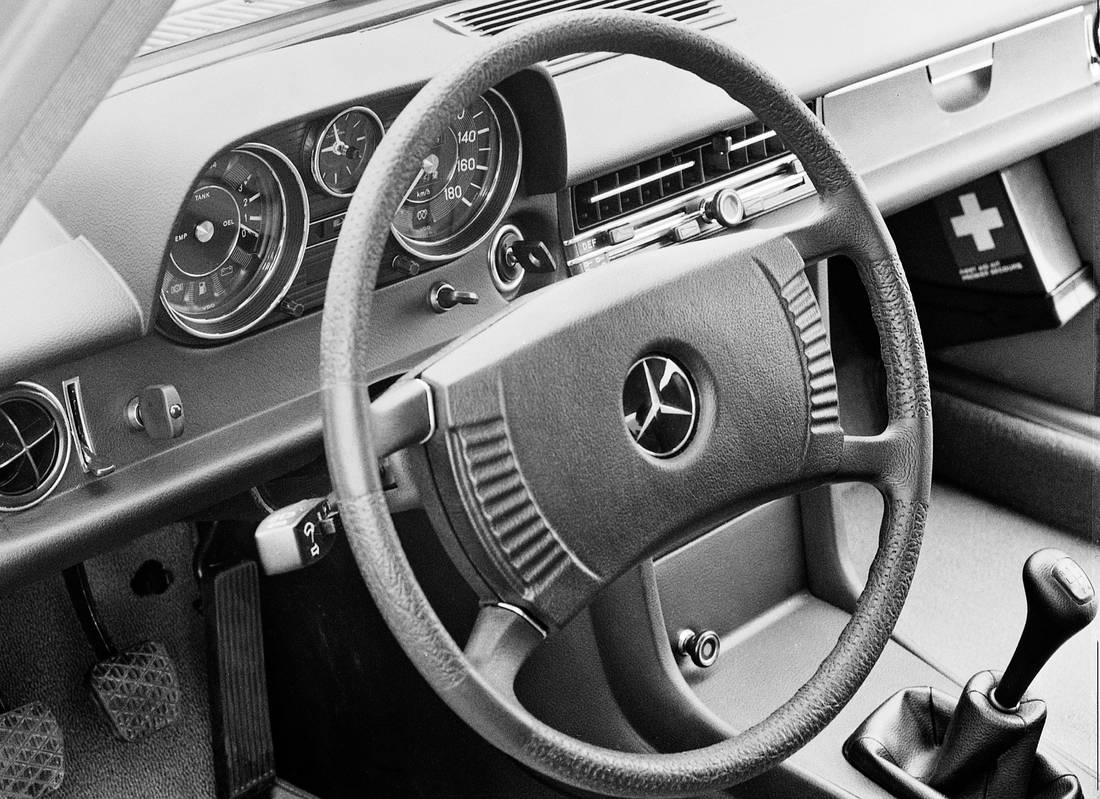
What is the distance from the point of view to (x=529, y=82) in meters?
1.32

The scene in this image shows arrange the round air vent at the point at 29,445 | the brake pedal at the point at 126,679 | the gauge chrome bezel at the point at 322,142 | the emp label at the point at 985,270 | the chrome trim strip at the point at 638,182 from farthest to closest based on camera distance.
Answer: the emp label at the point at 985,270
the brake pedal at the point at 126,679
the chrome trim strip at the point at 638,182
the gauge chrome bezel at the point at 322,142
the round air vent at the point at 29,445

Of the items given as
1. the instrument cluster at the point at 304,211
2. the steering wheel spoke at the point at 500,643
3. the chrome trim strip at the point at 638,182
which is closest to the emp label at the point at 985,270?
the chrome trim strip at the point at 638,182

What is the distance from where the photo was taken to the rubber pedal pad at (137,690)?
1.81 m

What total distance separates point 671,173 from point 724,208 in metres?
0.08

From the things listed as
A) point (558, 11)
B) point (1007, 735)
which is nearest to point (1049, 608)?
point (1007, 735)

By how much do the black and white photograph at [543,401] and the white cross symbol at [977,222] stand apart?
0.01 meters

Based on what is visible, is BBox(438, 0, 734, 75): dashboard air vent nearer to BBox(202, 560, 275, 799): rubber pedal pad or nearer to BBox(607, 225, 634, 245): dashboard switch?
BBox(607, 225, 634, 245): dashboard switch

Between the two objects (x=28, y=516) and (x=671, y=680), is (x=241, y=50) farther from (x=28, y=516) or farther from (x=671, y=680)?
(x=671, y=680)

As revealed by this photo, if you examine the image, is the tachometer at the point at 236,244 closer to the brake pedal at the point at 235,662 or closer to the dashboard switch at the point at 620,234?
the dashboard switch at the point at 620,234

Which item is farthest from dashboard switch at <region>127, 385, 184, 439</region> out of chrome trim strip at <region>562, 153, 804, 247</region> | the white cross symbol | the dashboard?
the white cross symbol

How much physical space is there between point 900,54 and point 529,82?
0.71m

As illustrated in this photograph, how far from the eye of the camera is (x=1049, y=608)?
1.29 m

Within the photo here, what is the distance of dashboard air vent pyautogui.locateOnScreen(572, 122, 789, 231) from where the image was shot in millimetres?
1477

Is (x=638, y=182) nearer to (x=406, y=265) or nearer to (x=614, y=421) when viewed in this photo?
(x=406, y=265)
